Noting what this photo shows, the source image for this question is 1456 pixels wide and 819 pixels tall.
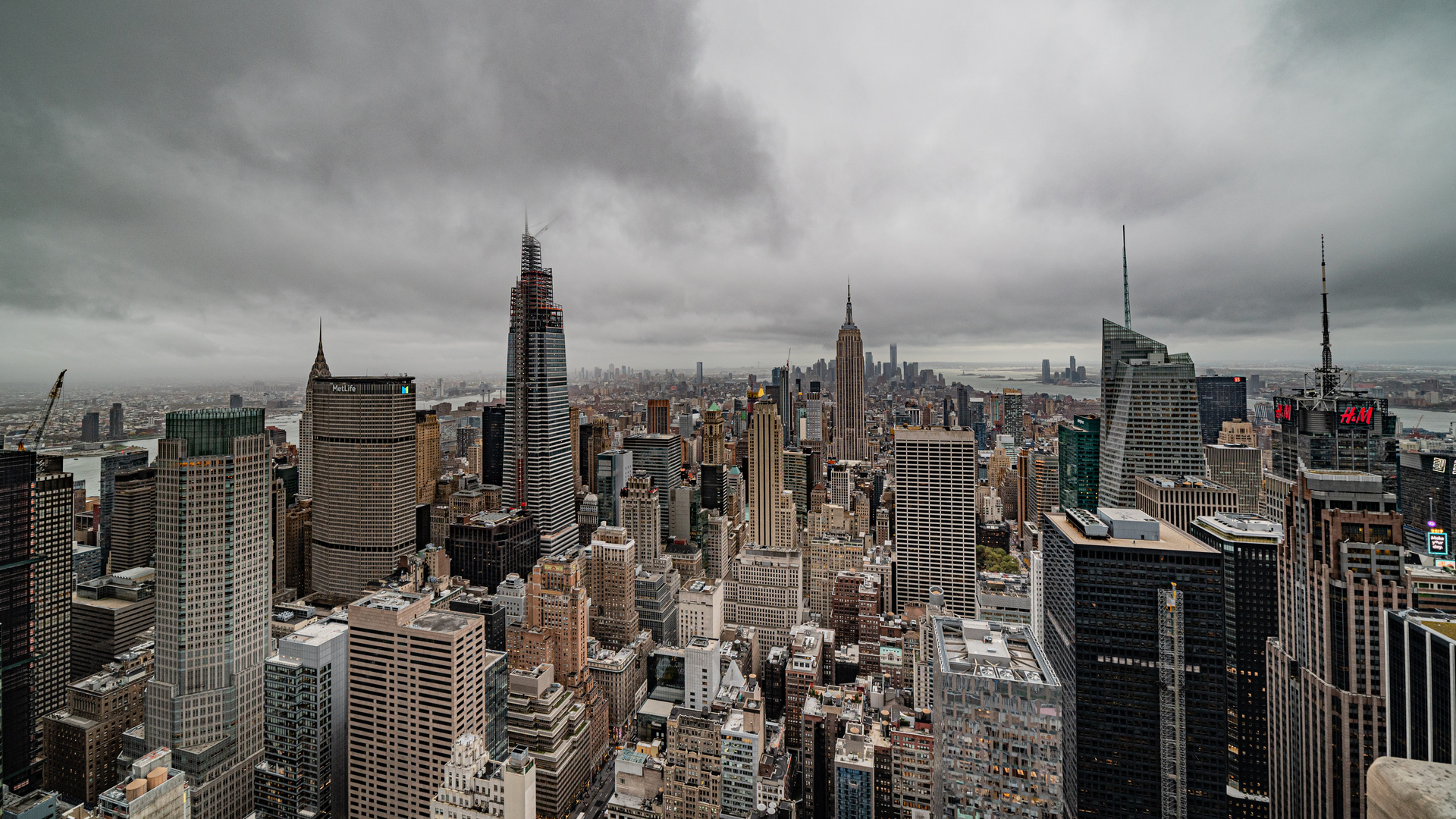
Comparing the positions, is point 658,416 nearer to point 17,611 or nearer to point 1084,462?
point 1084,462

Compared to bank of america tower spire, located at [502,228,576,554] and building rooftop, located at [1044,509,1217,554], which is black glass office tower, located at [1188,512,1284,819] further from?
bank of america tower spire, located at [502,228,576,554]

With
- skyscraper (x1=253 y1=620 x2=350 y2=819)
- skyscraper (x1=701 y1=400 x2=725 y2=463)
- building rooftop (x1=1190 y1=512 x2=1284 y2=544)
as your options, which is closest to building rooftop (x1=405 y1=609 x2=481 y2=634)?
skyscraper (x1=253 y1=620 x2=350 y2=819)

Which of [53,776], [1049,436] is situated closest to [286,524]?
[53,776]

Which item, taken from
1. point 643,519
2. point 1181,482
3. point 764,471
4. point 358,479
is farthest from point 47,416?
point 1181,482

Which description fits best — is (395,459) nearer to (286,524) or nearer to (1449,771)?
(286,524)

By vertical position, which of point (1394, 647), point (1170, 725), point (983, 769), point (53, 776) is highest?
point (1394, 647)

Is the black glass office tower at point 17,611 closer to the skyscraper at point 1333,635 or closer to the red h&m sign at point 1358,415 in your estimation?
the skyscraper at point 1333,635
